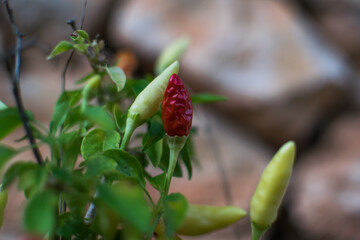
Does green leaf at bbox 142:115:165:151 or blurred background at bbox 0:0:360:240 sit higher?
green leaf at bbox 142:115:165:151

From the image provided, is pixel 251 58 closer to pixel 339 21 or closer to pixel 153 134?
pixel 339 21

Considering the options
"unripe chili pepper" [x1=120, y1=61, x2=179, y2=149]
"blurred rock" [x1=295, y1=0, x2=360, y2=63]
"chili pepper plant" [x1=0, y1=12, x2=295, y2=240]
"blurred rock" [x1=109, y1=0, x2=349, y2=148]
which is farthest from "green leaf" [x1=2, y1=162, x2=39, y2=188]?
"blurred rock" [x1=295, y1=0, x2=360, y2=63]

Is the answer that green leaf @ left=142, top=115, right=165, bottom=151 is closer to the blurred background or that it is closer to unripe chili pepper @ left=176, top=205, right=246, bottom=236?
unripe chili pepper @ left=176, top=205, right=246, bottom=236

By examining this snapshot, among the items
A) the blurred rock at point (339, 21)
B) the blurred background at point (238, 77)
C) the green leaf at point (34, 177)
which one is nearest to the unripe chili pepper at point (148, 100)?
the green leaf at point (34, 177)

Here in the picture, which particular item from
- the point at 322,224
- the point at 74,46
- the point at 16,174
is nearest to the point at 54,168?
the point at 16,174

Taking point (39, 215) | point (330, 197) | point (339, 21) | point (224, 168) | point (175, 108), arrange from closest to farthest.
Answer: point (39, 215)
point (175, 108)
point (330, 197)
point (224, 168)
point (339, 21)

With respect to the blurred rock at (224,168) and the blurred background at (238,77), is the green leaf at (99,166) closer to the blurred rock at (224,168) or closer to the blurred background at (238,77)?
the blurred rock at (224,168)

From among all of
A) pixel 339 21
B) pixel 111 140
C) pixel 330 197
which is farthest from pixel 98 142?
pixel 339 21
